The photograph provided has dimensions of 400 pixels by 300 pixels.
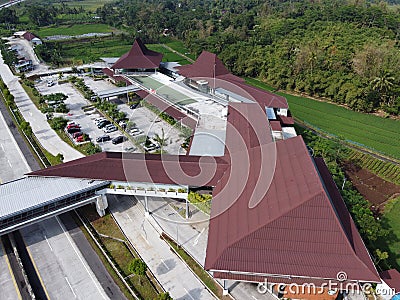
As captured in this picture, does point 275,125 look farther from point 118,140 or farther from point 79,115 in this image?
point 79,115

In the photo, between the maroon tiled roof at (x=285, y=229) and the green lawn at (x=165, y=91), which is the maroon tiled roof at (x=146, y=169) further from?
the green lawn at (x=165, y=91)

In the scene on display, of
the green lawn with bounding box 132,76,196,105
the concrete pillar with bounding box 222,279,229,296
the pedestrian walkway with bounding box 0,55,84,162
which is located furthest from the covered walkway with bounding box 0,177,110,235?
the green lawn with bounding box 132,76,196,105

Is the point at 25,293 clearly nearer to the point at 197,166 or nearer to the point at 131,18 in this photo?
the point at 197,166

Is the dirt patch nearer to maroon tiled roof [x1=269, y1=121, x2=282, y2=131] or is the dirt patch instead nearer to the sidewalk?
maroon tiled roof [x1=269, y1=121, x2=282, y2=131]

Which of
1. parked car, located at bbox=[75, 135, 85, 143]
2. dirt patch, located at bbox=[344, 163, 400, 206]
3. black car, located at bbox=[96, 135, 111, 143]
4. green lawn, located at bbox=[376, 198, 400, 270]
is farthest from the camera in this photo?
black car, located at bbox=[96, 135, 111, 143]

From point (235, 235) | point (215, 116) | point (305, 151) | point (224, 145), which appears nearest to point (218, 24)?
point (215, 116)
